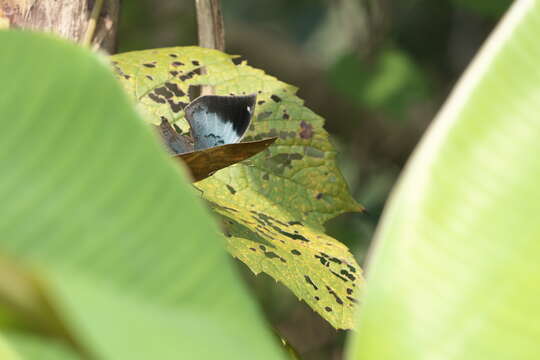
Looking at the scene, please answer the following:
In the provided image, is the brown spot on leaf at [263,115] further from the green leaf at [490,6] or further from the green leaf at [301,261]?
the green leaf at [490,6]

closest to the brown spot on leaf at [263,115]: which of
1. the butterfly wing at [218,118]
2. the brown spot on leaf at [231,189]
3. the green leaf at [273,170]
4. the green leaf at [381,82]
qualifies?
the green leaf at [273,170]

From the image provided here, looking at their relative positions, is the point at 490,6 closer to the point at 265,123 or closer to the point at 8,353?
the point at 265,123

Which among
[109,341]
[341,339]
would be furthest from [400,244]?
[341,339]

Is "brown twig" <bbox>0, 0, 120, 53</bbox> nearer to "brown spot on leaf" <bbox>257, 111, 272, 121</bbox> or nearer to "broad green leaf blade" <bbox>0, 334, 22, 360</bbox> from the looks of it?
"brown spot on leaf" <bbox>257, 111, 272, 121</bbox>

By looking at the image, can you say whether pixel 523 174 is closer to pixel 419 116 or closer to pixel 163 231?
pixel 163 231

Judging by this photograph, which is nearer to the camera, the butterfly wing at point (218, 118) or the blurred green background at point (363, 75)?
the butterfly wing at point (218, 118)

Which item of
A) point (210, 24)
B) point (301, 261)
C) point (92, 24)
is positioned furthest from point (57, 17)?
point (301, 261)
